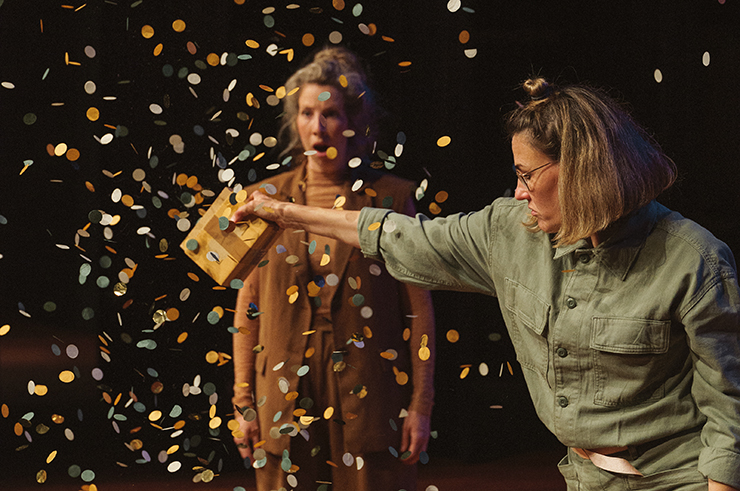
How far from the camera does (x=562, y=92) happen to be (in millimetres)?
1266

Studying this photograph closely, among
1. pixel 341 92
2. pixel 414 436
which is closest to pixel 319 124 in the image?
pixel 341 92

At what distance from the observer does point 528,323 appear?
1.34 m

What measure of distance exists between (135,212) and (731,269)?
1662 mm

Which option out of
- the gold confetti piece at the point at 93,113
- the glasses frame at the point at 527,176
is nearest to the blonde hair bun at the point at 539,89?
the glasses frame at the point at 527,176

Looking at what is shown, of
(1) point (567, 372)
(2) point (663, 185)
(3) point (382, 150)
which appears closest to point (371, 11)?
(3) point (382, 150)

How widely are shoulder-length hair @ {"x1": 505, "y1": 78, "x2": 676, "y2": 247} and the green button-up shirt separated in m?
0.06

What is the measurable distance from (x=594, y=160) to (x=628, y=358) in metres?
0.36

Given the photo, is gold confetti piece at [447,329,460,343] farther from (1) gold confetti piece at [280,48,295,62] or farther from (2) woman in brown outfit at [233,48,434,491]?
(1) gold confetti piece at [280,48,295,62]

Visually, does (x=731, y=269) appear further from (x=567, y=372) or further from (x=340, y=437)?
(x=340, y=437)

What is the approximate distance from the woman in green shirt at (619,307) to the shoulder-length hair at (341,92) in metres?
0.67

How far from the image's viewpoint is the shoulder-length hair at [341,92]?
192 centimetres

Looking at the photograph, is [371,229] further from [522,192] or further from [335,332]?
[335,332]

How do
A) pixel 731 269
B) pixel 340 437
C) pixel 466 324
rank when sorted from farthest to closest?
pixel 466 324 < pixel 340 437 < pixel 731 269

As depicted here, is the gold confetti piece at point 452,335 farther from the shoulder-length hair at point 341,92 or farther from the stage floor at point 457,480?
the shoulder-length hair at point 341,92
